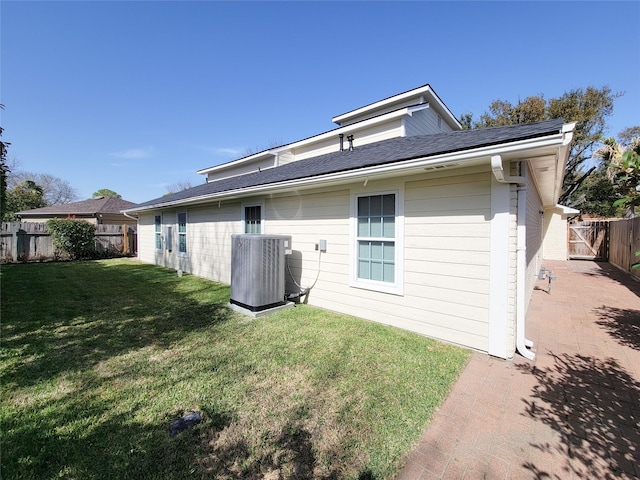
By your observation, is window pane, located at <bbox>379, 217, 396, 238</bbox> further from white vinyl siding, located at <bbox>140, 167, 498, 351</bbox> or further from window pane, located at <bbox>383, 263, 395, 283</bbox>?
window pane, located at <bbox>383, 263, 395, 283</bbox>

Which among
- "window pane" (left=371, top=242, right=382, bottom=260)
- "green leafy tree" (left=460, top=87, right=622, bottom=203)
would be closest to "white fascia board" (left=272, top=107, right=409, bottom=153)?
"window pane" (left=371, top=242, right=382, bottom=260)

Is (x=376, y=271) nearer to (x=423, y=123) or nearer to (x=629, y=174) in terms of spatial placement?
(x=629, y=174)

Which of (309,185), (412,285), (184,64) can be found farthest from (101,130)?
(412,285)

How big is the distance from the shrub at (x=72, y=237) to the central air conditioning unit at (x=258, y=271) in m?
13.5

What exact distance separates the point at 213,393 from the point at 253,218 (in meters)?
5.26

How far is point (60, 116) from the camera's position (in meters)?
10.1

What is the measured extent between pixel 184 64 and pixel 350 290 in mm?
8881

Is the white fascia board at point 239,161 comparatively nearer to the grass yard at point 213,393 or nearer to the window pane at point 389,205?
the window pane at point 389,205

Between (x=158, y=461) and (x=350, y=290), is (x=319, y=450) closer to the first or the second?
(x=158, y=461)

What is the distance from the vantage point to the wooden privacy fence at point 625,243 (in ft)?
31.7

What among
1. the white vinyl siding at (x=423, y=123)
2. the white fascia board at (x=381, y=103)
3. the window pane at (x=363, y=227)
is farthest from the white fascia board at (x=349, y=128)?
the window pane at (x=363, y=227)

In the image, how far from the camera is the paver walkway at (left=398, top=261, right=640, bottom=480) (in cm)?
203

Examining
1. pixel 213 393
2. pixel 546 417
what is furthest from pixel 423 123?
pixel 213 393

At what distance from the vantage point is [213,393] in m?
2.81
